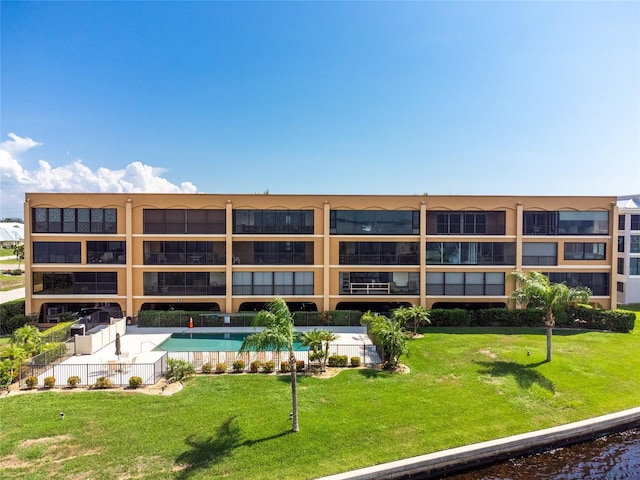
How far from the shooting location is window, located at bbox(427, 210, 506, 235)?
32781 mm

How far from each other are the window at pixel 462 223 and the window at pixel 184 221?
1887 centimetres

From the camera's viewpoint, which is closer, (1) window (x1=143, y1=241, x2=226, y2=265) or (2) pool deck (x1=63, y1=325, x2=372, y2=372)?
(2) pool deck (x1=63, y1=325, x2=372, y2=372)

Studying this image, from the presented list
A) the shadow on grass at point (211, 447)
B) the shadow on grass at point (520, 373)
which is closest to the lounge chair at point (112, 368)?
the shadow on grass at point (211, 447)

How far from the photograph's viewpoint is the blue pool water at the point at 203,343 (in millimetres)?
25047

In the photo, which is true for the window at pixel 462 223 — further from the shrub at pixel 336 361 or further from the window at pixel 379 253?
the shrub at pixel 336 361

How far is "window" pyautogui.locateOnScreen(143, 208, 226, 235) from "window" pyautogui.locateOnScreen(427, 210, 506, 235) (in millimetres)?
18873

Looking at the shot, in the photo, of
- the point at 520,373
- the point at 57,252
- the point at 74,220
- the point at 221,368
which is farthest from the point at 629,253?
the point at 57,252

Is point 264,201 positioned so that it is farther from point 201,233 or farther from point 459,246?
point 459,246

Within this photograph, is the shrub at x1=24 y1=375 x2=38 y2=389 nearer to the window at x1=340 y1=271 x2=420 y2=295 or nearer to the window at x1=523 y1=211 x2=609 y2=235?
the window at x1=340 y1=271 x2=420 y2=295

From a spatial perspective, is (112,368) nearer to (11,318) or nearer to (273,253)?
(273,253)

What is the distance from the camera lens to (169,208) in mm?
31359

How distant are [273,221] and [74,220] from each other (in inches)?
659

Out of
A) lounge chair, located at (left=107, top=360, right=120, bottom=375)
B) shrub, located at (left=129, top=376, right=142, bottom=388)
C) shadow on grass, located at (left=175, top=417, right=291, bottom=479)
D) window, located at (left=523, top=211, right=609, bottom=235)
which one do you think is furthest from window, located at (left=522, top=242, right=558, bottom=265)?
lounge chair, located at (left=107, top=360, right=120, bottom=375)

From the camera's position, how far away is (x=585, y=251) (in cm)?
3250
